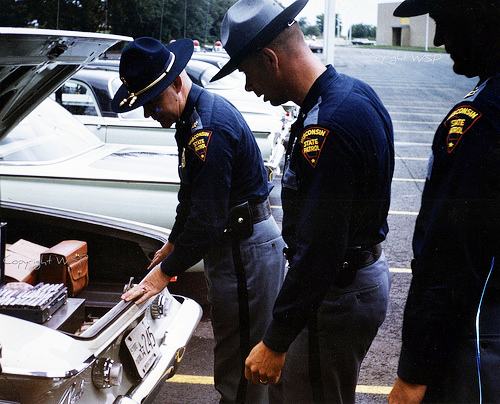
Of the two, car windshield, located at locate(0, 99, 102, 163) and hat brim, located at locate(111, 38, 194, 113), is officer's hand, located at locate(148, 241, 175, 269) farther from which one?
car windshield, located at locate(0, 99, 102, 163)

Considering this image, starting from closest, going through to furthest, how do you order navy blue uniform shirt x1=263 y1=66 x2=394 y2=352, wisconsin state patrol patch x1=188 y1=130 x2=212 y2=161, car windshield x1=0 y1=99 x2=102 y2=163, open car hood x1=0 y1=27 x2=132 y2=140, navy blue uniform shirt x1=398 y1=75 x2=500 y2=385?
1. navy blue uniform shirt x1=398 y1=75 x2=500 y2=385
2. navy blue uniform shirt x1=263 y1=66 x2=394 y2=352
3. open car hood x1=0 y1=27 x2=132 y2=140
4. wisconsin state patrol patch x1=188 y1=130 x2=212 y2=161
5. car windshield x1=0 y1=99 x2=102 y2=163

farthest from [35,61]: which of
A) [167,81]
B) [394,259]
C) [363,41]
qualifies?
[363,41]

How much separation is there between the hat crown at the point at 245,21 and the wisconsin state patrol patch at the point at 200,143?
1.71 ft

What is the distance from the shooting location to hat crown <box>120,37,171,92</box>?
236 centimetres

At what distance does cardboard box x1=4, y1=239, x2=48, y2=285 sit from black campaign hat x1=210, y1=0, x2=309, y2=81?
65.5 inches

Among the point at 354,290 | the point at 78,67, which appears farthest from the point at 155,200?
the point at 354,290

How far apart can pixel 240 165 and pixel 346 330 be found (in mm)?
918

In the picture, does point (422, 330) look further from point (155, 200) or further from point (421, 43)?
point (421, 43)

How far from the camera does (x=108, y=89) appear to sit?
21.9ft

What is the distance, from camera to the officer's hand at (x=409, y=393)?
136 cm

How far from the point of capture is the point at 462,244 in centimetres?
124

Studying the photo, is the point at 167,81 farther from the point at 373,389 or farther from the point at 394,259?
the point at 394,259

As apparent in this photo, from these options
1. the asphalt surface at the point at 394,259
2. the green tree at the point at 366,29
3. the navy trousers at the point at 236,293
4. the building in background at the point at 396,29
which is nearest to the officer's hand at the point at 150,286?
the navy trousers at the point at 236,293

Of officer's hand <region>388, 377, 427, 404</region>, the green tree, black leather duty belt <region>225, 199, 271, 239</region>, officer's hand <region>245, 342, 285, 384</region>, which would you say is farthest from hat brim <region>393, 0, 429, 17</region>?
the green tree
